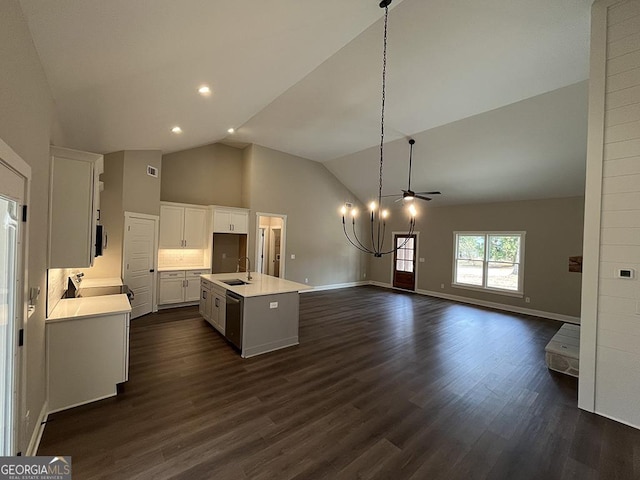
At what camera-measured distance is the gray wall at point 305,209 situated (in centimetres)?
723

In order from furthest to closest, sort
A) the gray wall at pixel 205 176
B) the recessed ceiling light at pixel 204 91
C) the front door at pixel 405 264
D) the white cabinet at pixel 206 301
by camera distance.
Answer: the front door at pixel 405 264 < the gray wall at pixel 205 176 < the white cabinet at pixel 206 301 < the recessed ceiling light at pixel 204 91

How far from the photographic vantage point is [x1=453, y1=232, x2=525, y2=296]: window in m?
6.87

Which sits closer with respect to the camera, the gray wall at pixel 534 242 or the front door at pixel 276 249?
the gray wall at pixel 534 242

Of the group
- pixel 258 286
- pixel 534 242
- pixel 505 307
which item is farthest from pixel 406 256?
pixel 258 286

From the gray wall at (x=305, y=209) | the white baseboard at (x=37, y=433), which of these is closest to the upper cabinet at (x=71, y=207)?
the white baseboard at (x=37, y=433)

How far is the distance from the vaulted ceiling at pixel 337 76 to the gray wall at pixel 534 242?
549 millimetres

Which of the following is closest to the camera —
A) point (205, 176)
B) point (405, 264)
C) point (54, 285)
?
point (54, 285)

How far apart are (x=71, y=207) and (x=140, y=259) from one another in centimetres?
298

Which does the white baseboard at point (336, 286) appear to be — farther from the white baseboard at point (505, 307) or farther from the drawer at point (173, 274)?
Result: the drawer at point (173, 274)

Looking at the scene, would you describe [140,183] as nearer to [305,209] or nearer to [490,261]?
[305,209]

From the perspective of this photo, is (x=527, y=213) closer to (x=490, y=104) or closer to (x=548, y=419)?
(x=490, y=104)

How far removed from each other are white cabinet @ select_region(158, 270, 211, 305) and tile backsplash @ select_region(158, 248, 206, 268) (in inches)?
18.8

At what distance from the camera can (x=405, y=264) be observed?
9.22 metres

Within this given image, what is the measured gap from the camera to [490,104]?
180 inches
